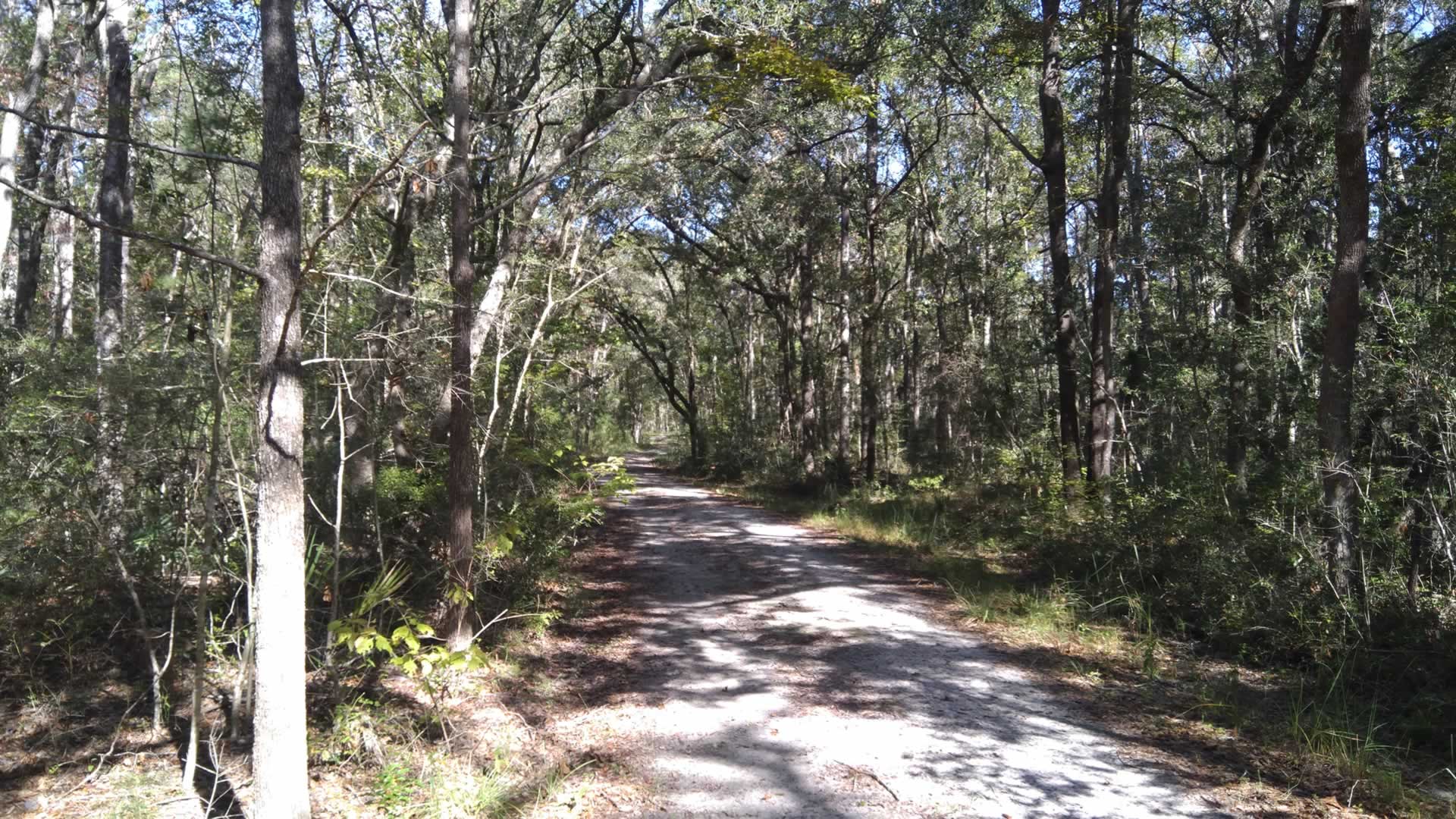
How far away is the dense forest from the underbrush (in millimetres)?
49

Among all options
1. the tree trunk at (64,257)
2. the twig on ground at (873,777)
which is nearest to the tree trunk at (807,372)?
the tree trunk at (64,257)

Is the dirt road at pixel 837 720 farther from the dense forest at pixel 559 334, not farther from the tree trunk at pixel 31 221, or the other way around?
the tree trunk at pixel 31 221

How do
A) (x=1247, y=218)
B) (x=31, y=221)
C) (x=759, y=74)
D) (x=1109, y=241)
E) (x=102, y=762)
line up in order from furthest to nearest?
1. (x=31, y=221)
2. (x=1247, y=218)
3. (x=1109, y=241)
4. (x=759, y=74)
5. (x=102, y=762)

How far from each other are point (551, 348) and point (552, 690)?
217 inches

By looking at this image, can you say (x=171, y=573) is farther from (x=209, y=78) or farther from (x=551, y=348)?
(x=209, y=78)

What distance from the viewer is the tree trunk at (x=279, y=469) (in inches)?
164

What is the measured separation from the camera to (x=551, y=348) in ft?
36.5

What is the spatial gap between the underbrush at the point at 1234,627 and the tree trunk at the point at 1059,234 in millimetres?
1302

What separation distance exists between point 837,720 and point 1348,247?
584 centimetres

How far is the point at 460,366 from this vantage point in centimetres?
707

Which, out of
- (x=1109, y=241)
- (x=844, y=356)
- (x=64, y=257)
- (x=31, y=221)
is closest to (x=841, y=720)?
(x=1109, y=241)

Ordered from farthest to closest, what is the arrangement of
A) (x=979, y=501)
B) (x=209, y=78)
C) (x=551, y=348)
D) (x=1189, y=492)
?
1. (x=979, y=501)
2. (x=551, y=348)
3. (x=209, y=78)
4. (x=1189, y=492)

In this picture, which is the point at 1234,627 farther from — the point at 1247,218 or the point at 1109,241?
the point at 1247,218

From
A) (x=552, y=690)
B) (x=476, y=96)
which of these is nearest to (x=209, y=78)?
(x=476, y=96)
